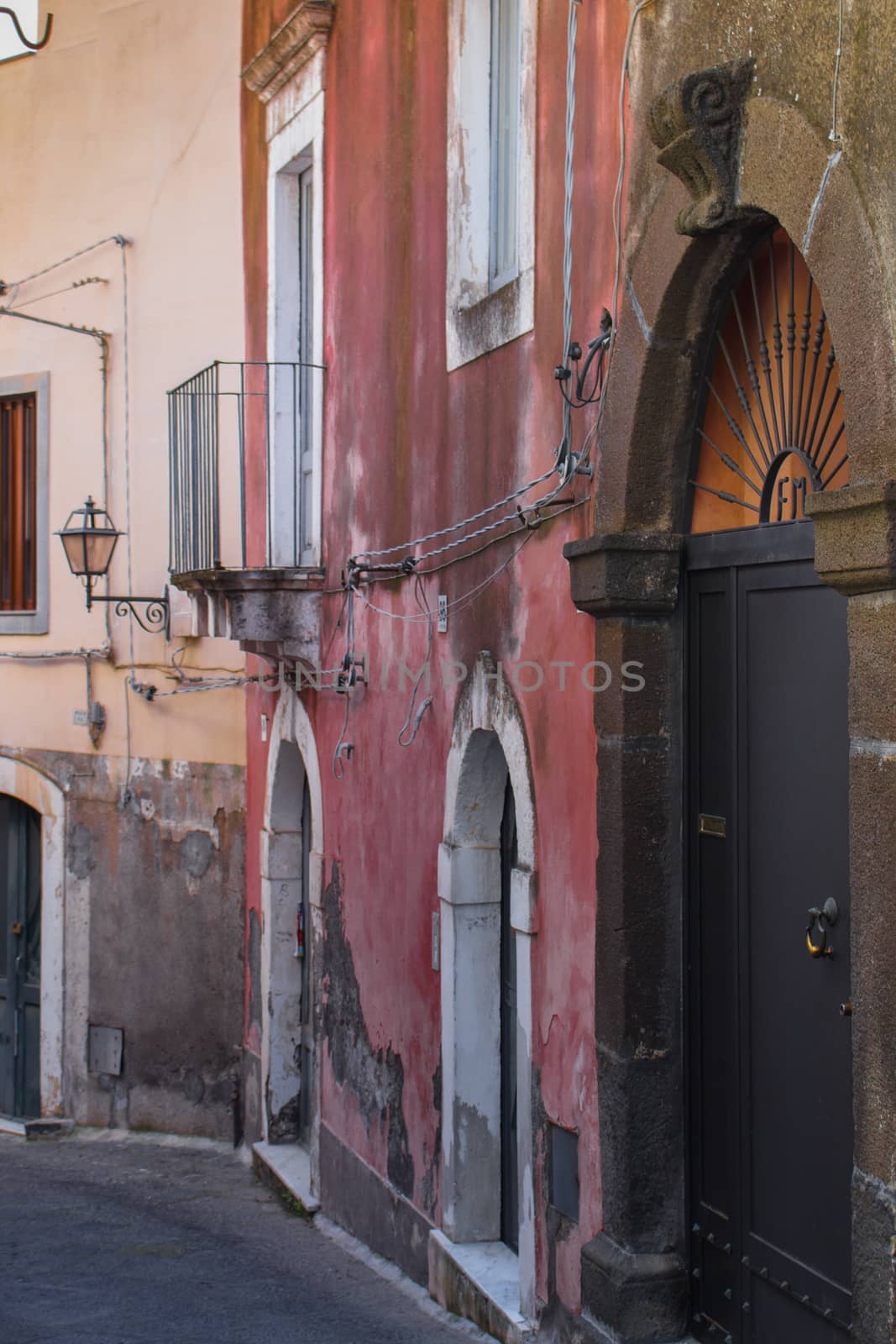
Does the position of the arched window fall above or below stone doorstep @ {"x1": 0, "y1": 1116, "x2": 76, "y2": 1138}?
above

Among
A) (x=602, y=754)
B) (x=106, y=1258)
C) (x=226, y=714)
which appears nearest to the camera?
(x=602, y=754)

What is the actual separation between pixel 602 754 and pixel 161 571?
22.5 ft

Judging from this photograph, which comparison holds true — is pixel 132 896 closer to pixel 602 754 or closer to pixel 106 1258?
pixel 106 1258

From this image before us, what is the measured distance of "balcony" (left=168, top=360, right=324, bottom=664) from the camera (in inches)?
352

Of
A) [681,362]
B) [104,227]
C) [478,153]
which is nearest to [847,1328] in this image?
[681,362]

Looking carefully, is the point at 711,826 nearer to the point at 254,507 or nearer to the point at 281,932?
the point at 281,932

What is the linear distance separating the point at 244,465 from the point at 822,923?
6.15 m

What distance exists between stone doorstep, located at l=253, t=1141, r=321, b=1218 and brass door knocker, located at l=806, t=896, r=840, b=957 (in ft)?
17.7

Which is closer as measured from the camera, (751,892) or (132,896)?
(751,892)

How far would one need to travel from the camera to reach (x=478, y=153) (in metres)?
6.56

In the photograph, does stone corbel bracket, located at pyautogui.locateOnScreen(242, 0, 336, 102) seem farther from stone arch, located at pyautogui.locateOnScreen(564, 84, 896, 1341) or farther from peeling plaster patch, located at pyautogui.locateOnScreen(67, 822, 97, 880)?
peeling plaster patch, located at pyautogui.locateOnScreen(67, 822, 97, 880)

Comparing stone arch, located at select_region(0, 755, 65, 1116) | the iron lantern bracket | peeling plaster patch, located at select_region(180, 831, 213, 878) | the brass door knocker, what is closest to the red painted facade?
peeling plaster patch, located at select_region(180, 831, 213, 878)

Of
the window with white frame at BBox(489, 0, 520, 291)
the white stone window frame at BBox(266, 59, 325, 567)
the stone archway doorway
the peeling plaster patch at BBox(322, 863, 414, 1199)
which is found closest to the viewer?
the window with white frame at BBox(489, 0, 520, 291)

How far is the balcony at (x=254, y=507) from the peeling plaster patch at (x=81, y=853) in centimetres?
226
